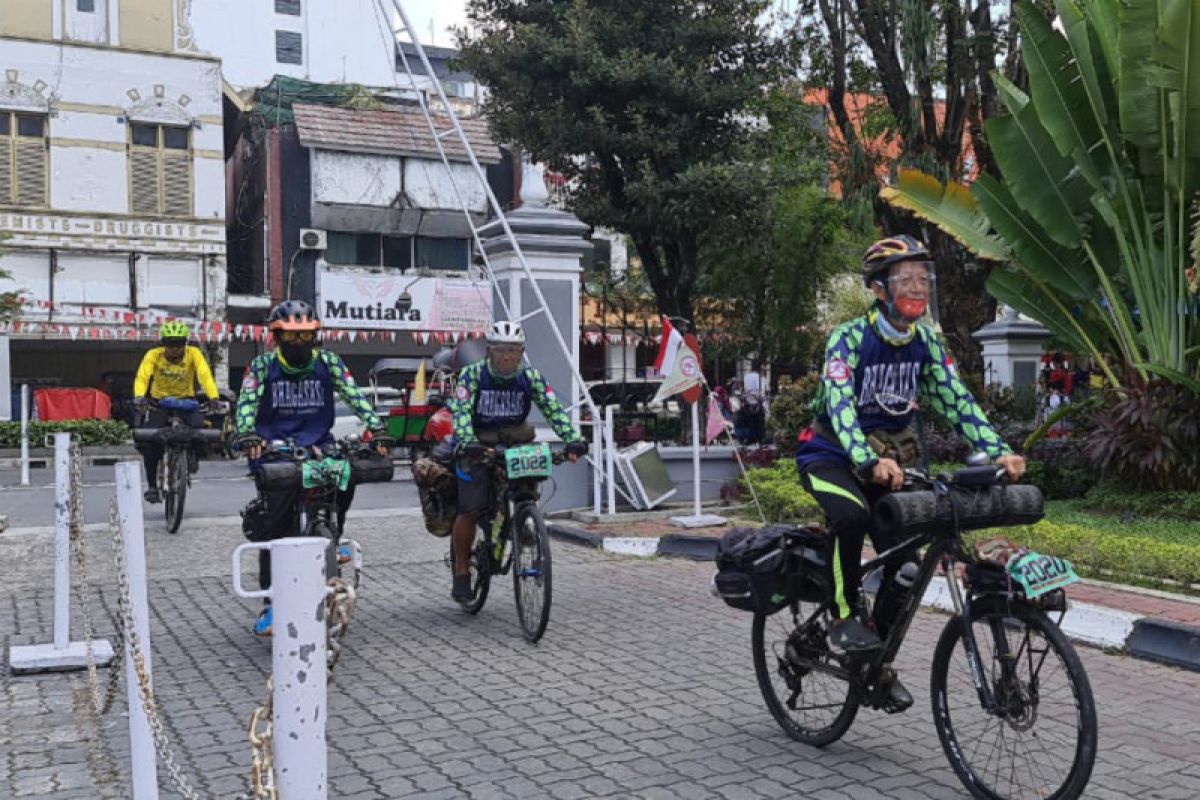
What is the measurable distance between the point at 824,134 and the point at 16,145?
70.4 feet

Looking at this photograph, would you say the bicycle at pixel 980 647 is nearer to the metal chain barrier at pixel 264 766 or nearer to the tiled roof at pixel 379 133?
the metal chain barrier at pixel 264 766

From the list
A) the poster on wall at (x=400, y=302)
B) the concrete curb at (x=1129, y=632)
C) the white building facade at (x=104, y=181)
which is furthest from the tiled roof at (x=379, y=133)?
the concrete curb at (x=1129, y=632)

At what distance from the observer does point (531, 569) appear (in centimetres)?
680

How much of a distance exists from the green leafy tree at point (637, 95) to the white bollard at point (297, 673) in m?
13.7

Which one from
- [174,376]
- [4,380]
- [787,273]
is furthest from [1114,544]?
[4,380]

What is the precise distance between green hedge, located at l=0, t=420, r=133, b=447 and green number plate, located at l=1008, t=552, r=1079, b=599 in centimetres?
2356

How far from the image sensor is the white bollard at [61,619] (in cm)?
611

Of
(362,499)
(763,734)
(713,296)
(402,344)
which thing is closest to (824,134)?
(713,296)

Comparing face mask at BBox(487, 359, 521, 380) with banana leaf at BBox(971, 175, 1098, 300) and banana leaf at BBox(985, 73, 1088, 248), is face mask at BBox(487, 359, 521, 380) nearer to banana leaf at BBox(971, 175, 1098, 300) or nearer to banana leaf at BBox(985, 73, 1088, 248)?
banana leaf at BBox(985, 73, 1088, 248)

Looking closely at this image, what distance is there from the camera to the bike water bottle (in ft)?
14.8

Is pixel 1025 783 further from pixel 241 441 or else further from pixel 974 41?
pixel 974 41

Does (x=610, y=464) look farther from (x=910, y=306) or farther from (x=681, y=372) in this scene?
(x=910, y=306)

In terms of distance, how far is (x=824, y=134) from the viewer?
1816cm

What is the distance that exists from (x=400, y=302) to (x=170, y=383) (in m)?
21.2
